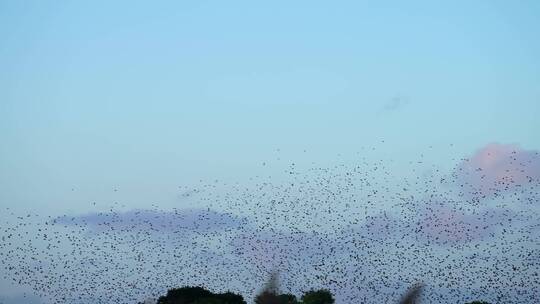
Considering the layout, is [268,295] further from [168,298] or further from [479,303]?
[479,303]

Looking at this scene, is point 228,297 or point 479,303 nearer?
point 479,303

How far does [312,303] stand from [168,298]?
80.5ft

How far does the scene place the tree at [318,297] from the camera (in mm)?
104062

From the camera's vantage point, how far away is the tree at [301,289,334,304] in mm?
104062

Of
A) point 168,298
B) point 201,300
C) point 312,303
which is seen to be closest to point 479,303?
point 312,303

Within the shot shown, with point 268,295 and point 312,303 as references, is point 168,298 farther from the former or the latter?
point 312,303

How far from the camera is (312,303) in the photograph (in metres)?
103

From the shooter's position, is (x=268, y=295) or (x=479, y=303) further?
(x=268, y=295)

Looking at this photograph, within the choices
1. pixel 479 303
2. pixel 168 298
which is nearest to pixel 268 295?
pixel 168 298

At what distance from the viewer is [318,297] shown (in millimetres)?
104625

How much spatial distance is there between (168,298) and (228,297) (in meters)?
11.0

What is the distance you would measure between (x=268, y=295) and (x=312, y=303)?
34.7 feet

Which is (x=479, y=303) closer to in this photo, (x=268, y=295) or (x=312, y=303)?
(x=312, y=303)

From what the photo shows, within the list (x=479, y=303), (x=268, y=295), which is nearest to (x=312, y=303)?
(x=268, y=295)
